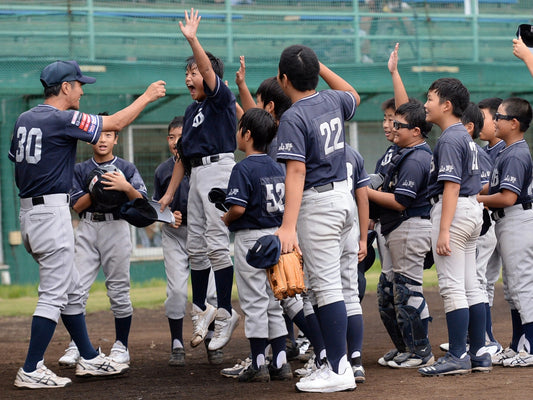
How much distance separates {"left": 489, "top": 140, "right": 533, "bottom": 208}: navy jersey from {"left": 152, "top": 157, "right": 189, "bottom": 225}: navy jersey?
8.43 feet

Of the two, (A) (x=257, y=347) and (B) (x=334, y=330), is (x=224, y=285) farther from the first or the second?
(B) (x=334, y=330)

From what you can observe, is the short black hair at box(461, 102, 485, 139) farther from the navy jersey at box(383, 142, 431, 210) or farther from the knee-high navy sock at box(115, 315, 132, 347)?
the knee-high navy sock at box(115, 315, 132, 347)

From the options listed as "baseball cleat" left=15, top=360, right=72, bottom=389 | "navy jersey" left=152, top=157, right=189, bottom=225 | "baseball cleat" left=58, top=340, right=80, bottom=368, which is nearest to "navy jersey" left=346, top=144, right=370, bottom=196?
"navy jersey" left=152, top=157, right=189, bottom=225

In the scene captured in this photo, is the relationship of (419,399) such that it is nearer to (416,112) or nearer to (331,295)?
(331,295)

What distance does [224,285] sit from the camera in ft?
20.3

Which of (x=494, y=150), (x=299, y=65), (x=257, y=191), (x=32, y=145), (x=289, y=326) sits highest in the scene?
(x=299, y=65)

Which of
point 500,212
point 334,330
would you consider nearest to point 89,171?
point 334,330

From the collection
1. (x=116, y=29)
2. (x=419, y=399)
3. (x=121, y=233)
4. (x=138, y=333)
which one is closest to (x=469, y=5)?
(x=116, y=29)

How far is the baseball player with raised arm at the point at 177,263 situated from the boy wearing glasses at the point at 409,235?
59.8 inches

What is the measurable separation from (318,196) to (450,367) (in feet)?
4.74

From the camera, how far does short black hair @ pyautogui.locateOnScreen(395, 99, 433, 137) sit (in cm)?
610

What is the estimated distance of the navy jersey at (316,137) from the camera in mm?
4855

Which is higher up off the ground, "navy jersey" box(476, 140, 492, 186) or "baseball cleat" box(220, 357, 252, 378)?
"navy jersey" box(476, 140, 492, 186)

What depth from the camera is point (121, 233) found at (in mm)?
6551
